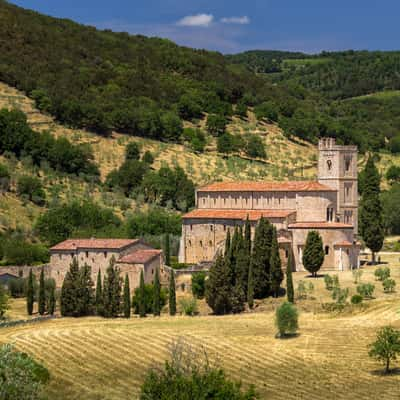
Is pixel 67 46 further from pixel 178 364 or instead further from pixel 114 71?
pixel 178 364

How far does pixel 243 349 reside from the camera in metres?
50.2

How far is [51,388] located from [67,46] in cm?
11645

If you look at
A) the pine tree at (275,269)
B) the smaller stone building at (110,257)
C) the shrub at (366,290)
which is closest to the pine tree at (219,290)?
the pine tree at (275,269)

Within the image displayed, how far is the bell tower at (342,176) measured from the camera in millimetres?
77113

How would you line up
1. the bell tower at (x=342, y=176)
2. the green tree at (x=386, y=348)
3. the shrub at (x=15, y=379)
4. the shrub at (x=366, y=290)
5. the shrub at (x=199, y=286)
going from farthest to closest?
the bell tower at (x=342, y=176)
the shrub at (x=199, y=286)
the shrub at (x=366, y=290)
the green tree at (x=386, y=348)
the shrub at (x=15, y=379)

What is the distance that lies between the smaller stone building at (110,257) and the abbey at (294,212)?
6023 mm

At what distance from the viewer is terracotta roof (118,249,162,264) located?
69.0 m

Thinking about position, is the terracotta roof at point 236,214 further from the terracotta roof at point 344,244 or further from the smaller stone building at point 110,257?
the smaller stone building at point 110,257

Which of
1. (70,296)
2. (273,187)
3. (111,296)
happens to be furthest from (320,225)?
(70,296)

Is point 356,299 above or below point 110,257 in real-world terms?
below

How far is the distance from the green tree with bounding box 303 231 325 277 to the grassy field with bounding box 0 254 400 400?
13.5 ft

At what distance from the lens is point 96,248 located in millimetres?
71812

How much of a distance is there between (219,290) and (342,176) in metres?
20.6

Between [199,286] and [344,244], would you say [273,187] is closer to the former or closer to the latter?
[344,244]
